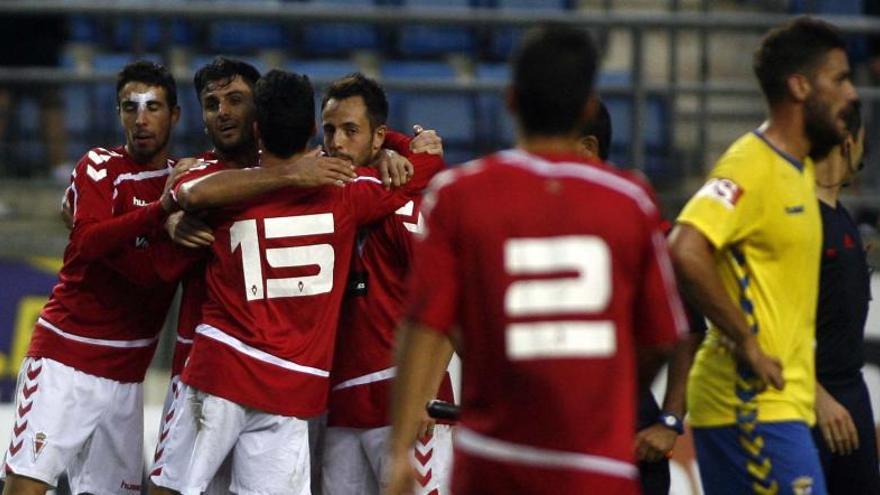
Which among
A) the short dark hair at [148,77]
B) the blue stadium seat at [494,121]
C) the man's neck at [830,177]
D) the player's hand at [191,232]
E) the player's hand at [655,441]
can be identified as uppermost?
the short dark hair at [148,77]

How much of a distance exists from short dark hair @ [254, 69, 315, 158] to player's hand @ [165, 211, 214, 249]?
38 cm

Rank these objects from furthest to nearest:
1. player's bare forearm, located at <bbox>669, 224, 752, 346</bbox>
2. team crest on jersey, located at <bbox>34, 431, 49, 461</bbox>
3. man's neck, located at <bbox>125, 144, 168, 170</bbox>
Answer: team crest on jersey, located at <bbox>34, 431, 49, 461</bbox>
man's neck, located at <bbox>125, 144, 168, 170</bbox>
player's bare forearm, located at <bbox>669, 224, 752, 346</bbox>

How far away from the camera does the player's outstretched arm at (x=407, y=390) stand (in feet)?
13.1

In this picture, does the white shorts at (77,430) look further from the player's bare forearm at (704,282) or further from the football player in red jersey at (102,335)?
the player's bare forearm at (704,282)

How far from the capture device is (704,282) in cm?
491

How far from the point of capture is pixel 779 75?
5.16m

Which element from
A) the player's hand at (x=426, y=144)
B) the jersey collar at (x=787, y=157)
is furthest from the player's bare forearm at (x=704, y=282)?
the player's hand at (x=426, y=144)

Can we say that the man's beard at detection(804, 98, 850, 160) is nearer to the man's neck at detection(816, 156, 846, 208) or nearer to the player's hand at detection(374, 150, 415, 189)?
the man's neck at detection(816, 156, 846, 208)

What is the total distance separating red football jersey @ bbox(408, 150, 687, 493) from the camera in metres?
3.87

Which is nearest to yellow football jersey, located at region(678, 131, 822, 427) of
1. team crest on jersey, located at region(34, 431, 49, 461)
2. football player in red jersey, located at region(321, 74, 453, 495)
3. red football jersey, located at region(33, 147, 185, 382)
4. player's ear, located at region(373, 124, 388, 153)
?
football player in red jersey, located at region(321, 74, 453, 495)

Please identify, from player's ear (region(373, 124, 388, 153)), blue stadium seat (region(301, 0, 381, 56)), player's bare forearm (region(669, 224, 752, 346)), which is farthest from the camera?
blue stadium seat (region(301, 0, 381, 56))

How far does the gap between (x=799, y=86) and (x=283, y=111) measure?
190 centimetres

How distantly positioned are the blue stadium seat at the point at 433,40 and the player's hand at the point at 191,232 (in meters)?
4.82

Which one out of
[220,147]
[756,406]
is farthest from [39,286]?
[756,406]
